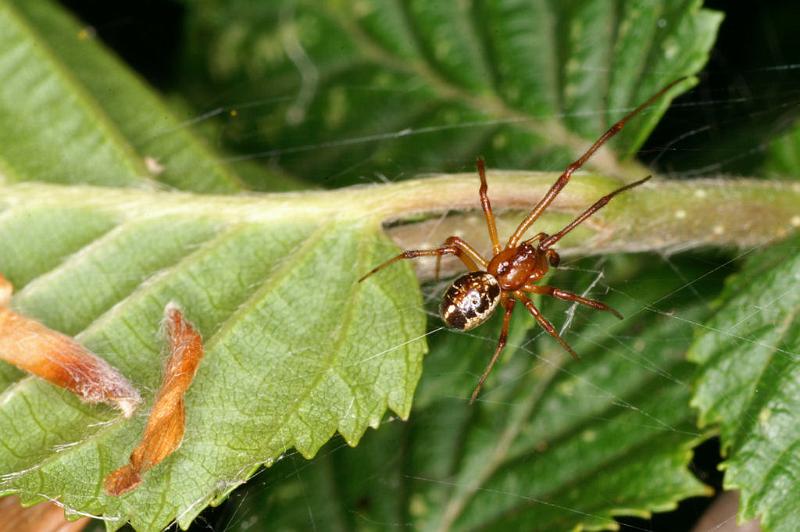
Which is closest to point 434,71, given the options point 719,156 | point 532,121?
point 532,121

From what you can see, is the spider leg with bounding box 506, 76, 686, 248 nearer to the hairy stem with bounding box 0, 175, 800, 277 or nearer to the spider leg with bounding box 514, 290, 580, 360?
the hairy stem with bounding box 0, 175, 800, 277

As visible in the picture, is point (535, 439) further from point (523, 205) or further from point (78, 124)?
point (78, 124)

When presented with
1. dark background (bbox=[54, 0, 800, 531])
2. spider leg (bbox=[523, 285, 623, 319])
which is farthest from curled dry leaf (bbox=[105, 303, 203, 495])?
spider leg (bbox=[523, 285, 623, 319])

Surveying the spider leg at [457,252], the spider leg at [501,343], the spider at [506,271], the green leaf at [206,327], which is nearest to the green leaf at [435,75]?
the spider at [506,271]

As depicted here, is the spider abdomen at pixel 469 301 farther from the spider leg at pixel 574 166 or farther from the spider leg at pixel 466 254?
the spider leg at pixel 574 166

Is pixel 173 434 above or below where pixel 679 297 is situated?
above

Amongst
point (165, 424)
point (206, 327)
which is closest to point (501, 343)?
point (206, 327)

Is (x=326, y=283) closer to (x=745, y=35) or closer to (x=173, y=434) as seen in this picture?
(x=173, y=434)
